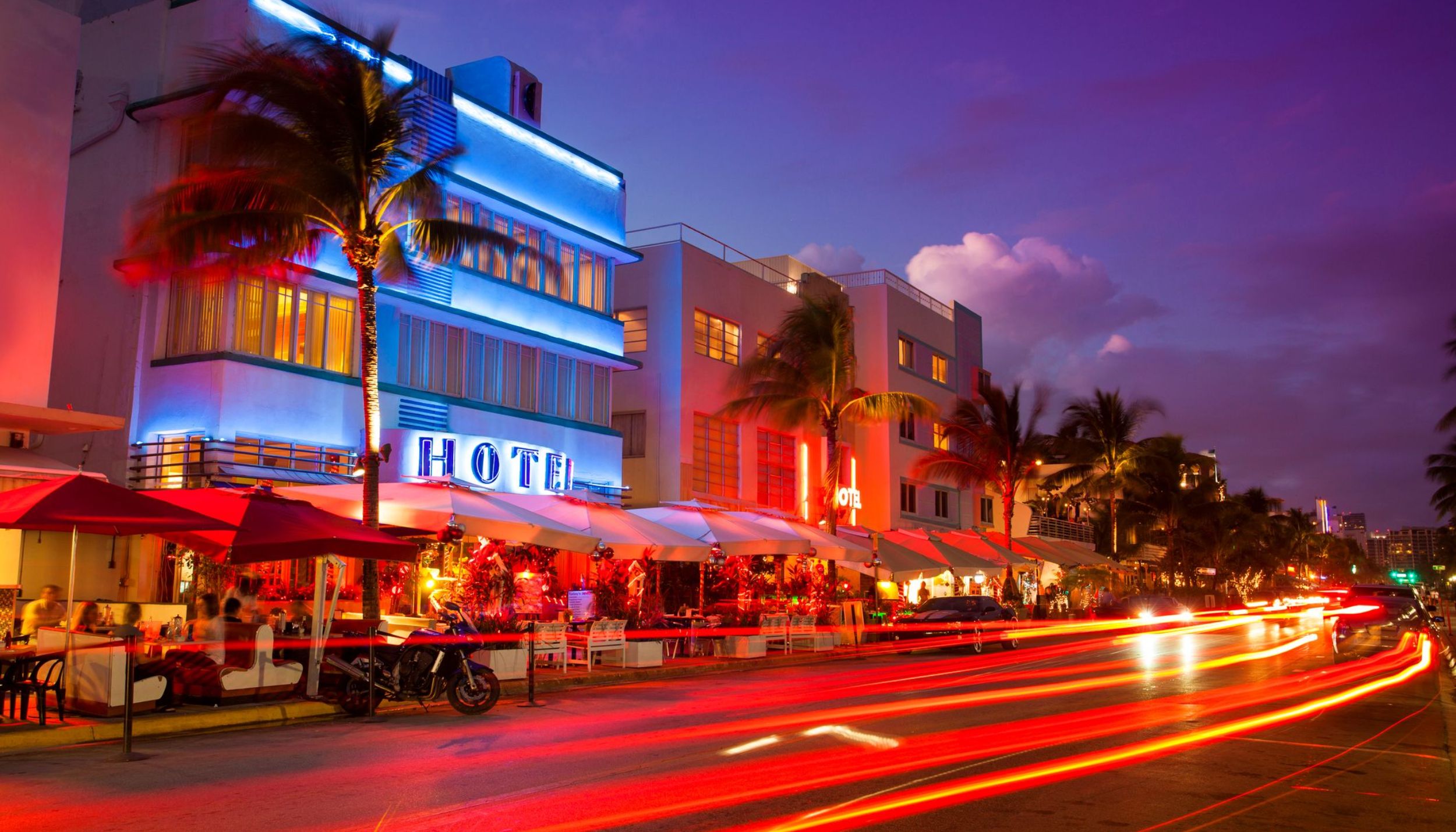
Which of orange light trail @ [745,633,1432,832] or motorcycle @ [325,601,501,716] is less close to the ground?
motorcycle @ [325,601,501,716]

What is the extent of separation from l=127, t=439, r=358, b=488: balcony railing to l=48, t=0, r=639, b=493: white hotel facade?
0.04 m

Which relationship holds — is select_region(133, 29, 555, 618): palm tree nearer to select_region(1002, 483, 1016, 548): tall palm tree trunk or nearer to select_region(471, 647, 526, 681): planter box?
select_region(471, 647, 526, 681): planter box

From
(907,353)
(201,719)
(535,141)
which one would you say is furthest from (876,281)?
(201,719)

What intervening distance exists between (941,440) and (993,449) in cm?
430

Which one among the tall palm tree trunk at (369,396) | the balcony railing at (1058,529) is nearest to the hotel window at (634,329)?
the tall palm tree trunk at (369,396)

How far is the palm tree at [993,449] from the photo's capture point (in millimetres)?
47656

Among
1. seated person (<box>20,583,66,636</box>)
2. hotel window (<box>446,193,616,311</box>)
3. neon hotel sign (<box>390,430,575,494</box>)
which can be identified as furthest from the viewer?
hotel window (<box>446,193,616,311</box>)

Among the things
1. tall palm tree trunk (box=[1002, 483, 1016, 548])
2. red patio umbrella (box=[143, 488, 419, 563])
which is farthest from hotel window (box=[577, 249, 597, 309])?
tall palm tree trunk (box=[1002, 483, 1016, 548])

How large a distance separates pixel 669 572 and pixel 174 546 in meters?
14.3

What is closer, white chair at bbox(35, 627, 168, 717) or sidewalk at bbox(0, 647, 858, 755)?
sidewalk at bbox(0, 647, 858, 755)

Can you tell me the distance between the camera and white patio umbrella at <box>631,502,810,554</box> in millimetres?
26141

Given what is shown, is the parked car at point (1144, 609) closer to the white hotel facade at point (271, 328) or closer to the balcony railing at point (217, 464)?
the white hotel facade at point (271, 328)

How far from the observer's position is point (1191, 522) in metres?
73.6

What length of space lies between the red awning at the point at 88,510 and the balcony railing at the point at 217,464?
24.2 feet
